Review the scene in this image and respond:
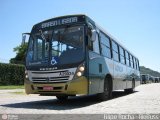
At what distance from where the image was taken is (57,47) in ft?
37.1

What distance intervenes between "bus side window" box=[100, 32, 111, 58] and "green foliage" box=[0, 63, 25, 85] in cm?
2377

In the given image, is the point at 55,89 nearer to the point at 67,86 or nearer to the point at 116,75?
the point at 67,86

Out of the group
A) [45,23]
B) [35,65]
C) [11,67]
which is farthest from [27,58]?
[11,67]

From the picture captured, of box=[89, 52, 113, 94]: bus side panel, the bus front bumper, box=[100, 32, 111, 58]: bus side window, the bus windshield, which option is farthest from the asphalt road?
box=[100, 32, 111, 58]: bus side window

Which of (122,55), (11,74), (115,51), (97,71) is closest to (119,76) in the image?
(115,51)

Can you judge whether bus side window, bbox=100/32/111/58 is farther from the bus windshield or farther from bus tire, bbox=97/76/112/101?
the bus windshield

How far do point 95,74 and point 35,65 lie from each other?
2.30 m

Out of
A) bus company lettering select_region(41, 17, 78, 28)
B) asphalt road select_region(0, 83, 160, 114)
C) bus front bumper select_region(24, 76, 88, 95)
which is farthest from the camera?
bus company lettering select_region(41, 17, 78, 28)

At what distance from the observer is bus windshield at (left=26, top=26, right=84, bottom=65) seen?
35.9 ft

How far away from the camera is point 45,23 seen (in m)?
12.2

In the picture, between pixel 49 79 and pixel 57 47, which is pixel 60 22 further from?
pixel 49 79

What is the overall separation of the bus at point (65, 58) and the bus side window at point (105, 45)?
0.47 m

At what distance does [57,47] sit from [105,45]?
337cm

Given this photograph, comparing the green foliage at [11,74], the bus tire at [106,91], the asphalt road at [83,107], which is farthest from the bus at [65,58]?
the green foliage at [11,74]
